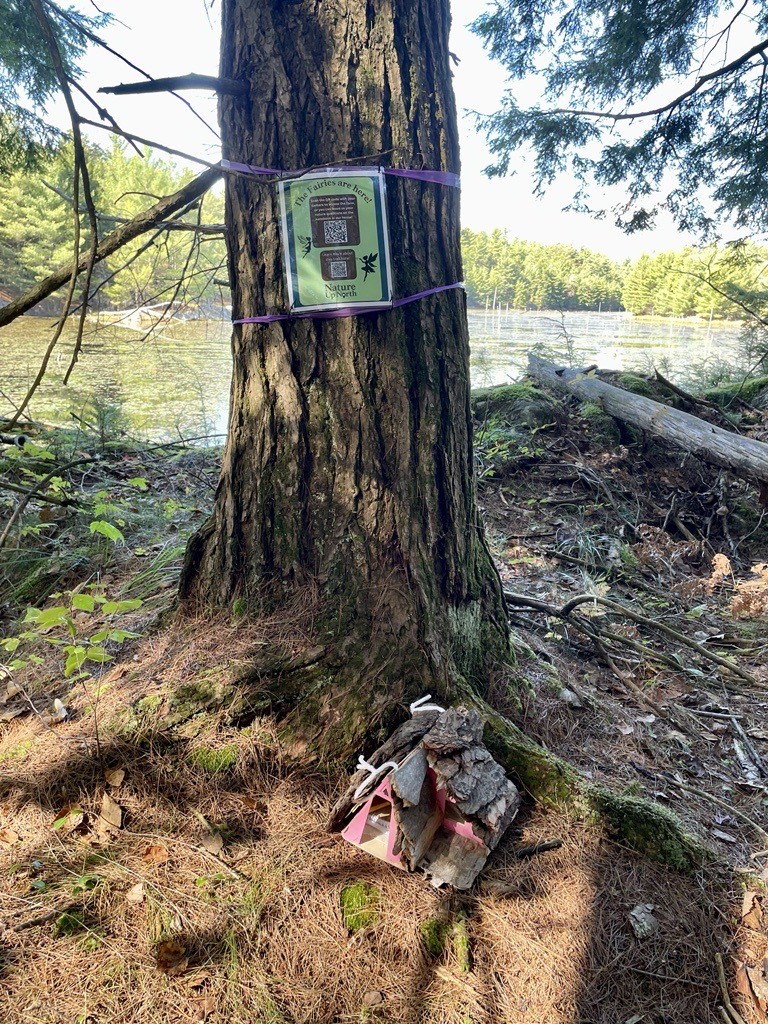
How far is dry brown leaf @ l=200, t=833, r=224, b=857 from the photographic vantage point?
149cm

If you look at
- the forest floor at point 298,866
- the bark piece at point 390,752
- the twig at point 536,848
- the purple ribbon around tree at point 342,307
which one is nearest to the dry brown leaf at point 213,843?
the forest floor at point 298,866

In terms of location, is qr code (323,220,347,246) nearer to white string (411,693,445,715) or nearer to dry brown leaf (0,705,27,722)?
white string (411,693,445,715)

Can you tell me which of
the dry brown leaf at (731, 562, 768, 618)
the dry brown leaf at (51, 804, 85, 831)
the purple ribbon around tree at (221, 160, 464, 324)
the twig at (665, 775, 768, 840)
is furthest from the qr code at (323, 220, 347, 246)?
the dry brown leaf at (731, 562, 768, 618)

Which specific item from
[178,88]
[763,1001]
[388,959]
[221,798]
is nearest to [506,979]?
[388,959]

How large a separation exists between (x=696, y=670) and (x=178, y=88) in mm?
2896

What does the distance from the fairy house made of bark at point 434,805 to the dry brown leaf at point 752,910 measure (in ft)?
1.88

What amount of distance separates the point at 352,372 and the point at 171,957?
59.9 inches

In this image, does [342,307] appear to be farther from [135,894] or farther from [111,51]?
[135,894]

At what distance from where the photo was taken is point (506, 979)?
1.28 meters

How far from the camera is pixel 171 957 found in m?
1.27

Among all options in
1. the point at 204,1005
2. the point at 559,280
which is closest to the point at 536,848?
the point at 204,1005

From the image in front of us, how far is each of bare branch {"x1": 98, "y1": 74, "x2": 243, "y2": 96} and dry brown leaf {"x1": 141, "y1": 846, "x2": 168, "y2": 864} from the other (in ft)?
6.28

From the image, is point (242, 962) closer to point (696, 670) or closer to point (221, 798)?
point (221, 798)

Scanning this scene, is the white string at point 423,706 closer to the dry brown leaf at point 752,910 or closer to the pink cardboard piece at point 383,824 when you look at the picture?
the pink cardboard piece at point 383,824
